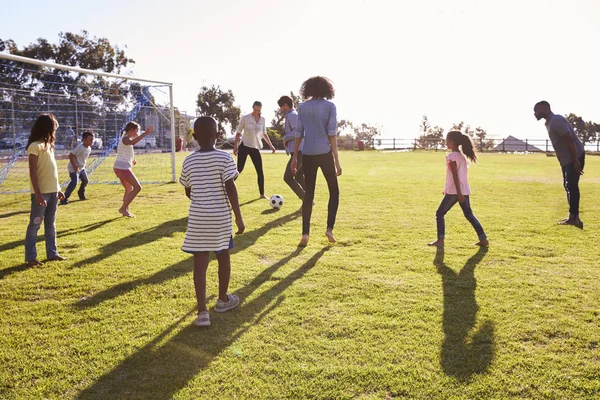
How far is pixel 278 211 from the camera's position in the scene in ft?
28.9

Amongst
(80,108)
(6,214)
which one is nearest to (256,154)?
(6,214)

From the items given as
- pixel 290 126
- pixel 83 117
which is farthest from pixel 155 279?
pixel 83 117

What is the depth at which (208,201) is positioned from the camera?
11.8ft

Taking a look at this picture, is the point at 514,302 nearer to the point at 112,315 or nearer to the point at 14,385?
the point at 112,315

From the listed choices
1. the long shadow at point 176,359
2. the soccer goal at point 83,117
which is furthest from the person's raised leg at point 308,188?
the soccer goal at point 83,117

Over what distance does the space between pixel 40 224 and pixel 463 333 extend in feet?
15.1

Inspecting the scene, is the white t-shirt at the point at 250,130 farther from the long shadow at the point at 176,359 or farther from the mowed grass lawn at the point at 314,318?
the long shadow at the point at 176,359

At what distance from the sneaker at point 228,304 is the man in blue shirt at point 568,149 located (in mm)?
5898

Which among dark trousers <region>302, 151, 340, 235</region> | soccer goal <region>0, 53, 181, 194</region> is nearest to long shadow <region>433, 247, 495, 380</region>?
dark trousers <region>302, 151, 340, 235</region>

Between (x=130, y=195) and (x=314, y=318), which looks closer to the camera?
(x=314, y=318)

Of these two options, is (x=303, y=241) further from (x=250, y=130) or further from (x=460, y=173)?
(x=250, y=130)

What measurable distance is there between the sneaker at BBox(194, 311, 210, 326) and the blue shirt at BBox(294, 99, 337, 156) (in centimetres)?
306

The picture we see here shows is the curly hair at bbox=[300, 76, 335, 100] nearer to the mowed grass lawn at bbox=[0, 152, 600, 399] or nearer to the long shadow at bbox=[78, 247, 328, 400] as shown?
the mowed grass lawn at bbox=[0, 152, 600, 399]

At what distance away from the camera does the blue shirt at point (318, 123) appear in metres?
6.04
